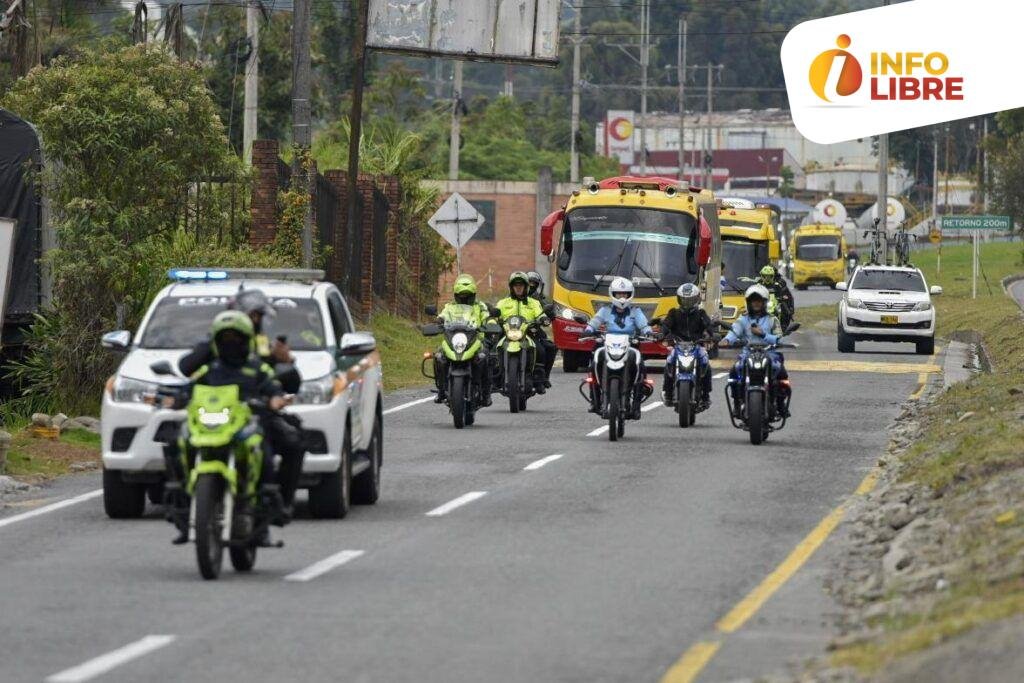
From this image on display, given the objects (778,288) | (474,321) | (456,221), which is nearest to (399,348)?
(456,221)

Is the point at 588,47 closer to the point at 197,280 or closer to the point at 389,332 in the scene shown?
the point at 389,332

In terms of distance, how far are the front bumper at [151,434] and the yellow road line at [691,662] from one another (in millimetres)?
5215

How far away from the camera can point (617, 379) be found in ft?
75.4

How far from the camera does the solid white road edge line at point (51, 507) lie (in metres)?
16.1

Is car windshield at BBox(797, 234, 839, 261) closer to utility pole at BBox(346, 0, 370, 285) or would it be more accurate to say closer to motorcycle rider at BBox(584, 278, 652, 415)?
utility pole at BBox(346, 0, 370, 285)

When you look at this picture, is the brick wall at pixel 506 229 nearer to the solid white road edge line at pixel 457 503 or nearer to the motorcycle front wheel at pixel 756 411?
the motorcycle front wheel at pixel 756 411

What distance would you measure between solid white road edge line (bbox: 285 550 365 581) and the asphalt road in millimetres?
35

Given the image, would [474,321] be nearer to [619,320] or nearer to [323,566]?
[619,320]

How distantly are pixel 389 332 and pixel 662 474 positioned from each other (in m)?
23.3

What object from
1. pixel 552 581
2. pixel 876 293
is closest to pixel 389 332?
pixel 876 293

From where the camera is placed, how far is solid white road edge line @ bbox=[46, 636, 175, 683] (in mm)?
9453

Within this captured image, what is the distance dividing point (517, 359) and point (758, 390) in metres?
4.77

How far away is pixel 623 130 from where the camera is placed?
152 metres

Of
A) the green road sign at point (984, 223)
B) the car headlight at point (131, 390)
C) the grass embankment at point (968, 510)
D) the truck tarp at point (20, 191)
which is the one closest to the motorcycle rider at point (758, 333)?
the grass embankment at point (968, 510)
